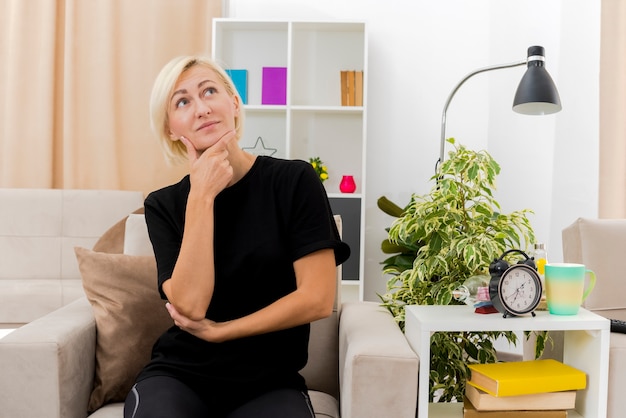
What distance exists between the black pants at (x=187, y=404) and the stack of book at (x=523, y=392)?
44 cm

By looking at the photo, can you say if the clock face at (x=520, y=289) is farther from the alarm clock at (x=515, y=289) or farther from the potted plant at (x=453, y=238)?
the potted plant at (x=453, y=238)

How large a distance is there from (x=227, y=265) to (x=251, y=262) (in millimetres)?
55

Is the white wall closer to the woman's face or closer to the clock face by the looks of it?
the clock face

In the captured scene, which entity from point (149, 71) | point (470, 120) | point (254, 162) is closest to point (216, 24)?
point (149, 71)

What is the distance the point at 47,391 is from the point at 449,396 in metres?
1.12

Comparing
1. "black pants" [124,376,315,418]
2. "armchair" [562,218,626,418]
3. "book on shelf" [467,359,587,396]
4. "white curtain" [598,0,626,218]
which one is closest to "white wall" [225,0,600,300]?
"white curtain" [598,0,626,218]

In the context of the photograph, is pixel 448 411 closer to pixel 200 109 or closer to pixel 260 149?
pixel 200 109

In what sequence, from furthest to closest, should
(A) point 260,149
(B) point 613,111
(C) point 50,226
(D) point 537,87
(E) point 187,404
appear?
(A) point 260,149
(C) point 50,226
(B) point 613,111
(D) point 537,87
(E) point 187,404

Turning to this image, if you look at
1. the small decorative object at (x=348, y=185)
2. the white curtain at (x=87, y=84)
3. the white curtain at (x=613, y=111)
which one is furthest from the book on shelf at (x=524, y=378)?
the white curtain at (x=87, y=84)

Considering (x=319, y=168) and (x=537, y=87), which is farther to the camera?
(x=319, y=168)

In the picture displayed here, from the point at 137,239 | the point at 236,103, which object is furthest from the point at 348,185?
the point at 236,103

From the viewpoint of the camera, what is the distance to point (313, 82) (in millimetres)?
3736

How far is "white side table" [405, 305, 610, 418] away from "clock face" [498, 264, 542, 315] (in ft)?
0.10

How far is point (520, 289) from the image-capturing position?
151 cm
